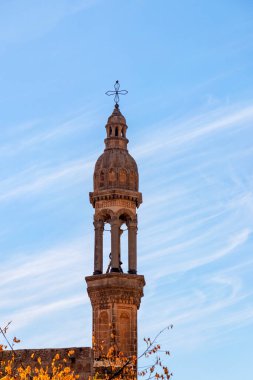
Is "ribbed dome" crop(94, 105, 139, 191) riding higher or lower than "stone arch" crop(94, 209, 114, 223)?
higher

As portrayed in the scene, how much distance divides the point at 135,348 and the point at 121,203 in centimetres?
643

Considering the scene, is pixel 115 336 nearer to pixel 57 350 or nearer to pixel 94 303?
pixel 94 303

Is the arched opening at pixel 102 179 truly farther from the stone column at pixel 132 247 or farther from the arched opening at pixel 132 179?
the stone column at pixel 132 247

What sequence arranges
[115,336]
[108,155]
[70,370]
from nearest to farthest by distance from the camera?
[70,370] → [115,336] → [108,155]

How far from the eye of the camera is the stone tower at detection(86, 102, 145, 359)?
142 feet

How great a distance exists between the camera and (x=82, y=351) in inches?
848

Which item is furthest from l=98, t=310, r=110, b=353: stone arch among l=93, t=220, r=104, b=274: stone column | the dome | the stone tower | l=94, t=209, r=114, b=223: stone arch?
the dome

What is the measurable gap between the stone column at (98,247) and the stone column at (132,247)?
125 cm

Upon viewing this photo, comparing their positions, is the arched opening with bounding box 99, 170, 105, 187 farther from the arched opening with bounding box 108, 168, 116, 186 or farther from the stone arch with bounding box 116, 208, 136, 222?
the stone arch with bounding box 116, 208, 136, 222

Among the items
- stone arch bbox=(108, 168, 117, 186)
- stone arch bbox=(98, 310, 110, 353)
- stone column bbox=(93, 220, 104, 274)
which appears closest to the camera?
stone arch bbox=(98, 310, 110, 353)

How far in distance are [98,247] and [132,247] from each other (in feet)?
4.96

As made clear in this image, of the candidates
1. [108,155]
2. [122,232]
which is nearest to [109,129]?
[108,155]

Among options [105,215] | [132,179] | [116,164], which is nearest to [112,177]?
[116,164]

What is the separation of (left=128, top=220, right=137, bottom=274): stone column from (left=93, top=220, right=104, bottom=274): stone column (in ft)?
4.11
